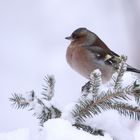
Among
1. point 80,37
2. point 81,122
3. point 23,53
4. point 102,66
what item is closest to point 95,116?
point 81,122

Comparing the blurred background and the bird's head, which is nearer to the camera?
the bird's head

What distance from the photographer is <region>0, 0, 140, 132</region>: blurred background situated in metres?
5.30

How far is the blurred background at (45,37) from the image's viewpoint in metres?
5.30

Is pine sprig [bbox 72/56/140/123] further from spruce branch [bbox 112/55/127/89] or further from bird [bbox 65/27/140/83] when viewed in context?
bird [bbox 65/27/140/83]

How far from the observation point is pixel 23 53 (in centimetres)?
664

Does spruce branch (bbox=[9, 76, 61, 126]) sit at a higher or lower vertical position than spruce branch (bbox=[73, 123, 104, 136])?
higher

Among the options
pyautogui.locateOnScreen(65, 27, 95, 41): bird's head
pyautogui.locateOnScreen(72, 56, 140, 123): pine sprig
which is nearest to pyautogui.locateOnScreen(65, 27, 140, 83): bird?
pyautogui.locateOnScreen(65, 27, 95, 41): bird's head

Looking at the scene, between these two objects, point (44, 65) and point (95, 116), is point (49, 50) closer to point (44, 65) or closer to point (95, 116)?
point (44, 65)

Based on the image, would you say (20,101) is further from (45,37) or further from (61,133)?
(45,37)

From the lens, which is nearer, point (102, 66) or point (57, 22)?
point (102, 66)

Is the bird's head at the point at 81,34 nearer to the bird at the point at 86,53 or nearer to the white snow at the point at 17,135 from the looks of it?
the bird at the point at 86,53

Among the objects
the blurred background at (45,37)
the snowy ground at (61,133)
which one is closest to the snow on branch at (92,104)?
the snowy ground at (61,133)

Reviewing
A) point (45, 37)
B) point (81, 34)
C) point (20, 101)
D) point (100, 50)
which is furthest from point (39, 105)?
point (45, 37)

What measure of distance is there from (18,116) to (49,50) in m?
2.21
